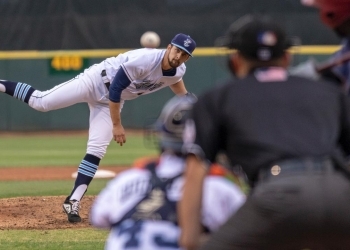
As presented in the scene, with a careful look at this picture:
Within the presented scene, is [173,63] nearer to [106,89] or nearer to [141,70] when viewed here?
[141,70]

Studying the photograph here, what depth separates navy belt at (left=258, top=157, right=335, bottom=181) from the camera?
96.4 inches

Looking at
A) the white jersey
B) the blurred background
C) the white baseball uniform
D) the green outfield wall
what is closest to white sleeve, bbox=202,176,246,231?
the white jersey

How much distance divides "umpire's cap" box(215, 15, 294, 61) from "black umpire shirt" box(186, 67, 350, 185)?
0.43 feet

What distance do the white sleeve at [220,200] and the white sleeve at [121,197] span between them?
0.21m

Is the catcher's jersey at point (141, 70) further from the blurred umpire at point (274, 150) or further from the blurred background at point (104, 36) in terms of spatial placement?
the blurred background at point (104, 36)

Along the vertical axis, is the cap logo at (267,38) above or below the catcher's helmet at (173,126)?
above

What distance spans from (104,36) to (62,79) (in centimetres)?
148

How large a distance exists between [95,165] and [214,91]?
4.57m

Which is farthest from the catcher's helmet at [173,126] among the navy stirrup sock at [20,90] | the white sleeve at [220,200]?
the navy stirrup sock at [20,90]

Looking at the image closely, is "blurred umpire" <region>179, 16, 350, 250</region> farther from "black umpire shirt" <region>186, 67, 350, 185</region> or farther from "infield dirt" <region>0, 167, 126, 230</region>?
"infield dirt" <region>0, 167, 126, 230</region>

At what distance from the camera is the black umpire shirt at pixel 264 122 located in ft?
8.18

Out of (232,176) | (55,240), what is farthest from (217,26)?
(232,176)

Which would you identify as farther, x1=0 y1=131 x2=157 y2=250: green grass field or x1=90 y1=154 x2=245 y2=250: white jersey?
x1=0 y1=131 x2=157 y2=250: green grass field

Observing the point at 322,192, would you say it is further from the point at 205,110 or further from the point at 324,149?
the point at 205,110
